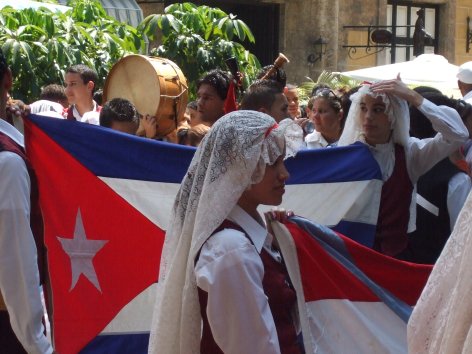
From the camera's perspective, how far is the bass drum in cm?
674

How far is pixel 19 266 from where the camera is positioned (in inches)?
146

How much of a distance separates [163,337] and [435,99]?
128 inches

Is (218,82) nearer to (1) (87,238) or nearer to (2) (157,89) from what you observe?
(2) (157,89)

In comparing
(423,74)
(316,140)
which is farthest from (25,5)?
(423,74)

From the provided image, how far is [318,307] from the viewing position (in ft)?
13.5

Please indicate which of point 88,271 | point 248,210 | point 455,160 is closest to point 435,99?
point 455,160

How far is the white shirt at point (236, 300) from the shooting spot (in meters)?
3.31

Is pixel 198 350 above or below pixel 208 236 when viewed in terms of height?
below

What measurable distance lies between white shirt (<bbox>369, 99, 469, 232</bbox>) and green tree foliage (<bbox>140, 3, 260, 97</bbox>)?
4.82m

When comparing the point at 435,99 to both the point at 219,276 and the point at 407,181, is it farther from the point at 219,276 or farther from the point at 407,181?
the point at 219,276

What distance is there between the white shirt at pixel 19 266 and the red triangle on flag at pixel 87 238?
1.30m

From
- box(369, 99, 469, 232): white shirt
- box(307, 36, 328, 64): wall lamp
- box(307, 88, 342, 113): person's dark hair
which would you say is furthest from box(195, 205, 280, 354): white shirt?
box(307, 36, 328, 64): wall lamp

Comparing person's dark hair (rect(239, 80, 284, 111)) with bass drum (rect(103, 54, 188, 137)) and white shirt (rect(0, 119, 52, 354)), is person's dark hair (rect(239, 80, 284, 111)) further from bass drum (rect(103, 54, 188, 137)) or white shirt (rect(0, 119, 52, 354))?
white shirt (rect(0, 119, 52, 354))

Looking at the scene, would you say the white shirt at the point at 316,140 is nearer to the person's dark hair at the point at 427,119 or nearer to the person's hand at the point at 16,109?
the person's dark hair at the point at 427,119
